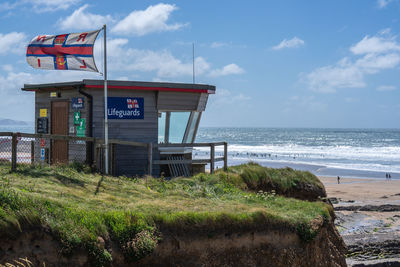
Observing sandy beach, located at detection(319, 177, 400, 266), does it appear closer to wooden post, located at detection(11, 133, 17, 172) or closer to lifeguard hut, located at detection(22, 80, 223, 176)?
lifeguard hut, located at detection(22, 80, 223, 176)

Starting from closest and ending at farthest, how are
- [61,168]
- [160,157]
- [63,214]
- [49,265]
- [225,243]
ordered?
[49,265] → [63,214] → [225,243] → [61,168] → [160,157]

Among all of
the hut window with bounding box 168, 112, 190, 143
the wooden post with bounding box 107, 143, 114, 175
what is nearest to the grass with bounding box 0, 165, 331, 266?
the wooden post with bounding box 107, 143, 114, 175

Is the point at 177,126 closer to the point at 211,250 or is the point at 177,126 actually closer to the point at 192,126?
the point at 192,126

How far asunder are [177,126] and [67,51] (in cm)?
538

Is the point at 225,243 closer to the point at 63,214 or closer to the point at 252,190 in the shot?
the point at 63,214

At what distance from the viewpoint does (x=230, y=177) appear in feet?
49.1

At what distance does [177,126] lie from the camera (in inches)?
690

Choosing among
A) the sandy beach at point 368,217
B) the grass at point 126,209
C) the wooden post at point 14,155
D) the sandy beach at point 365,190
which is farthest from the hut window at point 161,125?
the sandy beach at point 365,190

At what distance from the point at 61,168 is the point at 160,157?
4.20 m

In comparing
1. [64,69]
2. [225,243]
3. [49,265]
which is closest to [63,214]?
[49,265]

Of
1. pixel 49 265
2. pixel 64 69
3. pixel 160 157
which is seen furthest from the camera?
pixel 160 157

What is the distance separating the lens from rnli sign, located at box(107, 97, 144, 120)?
15.7 metres

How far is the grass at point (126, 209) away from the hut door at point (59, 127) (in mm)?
2992

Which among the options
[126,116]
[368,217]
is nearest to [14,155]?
[126,116]
